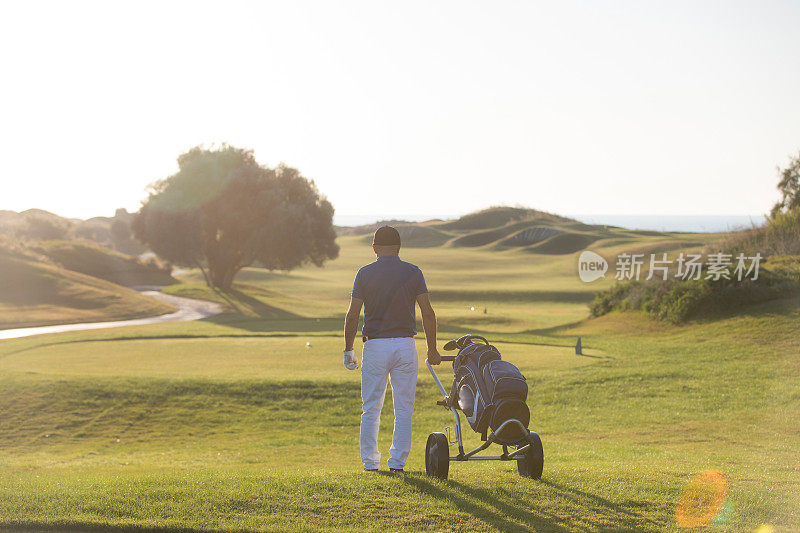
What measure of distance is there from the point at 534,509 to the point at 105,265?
71.2 metres

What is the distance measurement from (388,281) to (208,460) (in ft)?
22.1

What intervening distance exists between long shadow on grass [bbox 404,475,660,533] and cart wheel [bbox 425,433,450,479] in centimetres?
16

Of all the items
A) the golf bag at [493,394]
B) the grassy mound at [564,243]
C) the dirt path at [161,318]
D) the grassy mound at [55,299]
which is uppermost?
the grassy mound at [564,243]

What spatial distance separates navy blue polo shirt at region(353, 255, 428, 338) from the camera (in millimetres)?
7227

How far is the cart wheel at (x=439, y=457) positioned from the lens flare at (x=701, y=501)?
7.47 feet

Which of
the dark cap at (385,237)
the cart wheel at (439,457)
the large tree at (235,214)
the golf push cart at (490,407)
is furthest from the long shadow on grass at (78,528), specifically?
the large tree at (235,214)

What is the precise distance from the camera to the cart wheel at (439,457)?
7.45 metres

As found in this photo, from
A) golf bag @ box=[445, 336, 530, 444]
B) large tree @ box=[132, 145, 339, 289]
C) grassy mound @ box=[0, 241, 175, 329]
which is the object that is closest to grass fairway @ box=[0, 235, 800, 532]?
golf bag @ box=[445, 336, 530, 444]

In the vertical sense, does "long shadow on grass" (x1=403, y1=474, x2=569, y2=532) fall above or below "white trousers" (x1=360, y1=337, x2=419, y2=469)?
below

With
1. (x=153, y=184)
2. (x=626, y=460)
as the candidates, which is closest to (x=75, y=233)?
(x=153, y=184)

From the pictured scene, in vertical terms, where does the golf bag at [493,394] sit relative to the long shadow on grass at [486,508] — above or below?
above

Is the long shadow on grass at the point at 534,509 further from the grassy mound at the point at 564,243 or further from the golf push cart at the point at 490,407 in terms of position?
the grassy mound at the point at 564,243

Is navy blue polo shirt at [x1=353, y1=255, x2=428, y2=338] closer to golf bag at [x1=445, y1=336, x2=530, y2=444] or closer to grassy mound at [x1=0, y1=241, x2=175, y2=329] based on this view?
golf bag at [x1=445, y1=336, x2=530, y2=444]

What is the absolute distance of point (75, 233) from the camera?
12606cm
